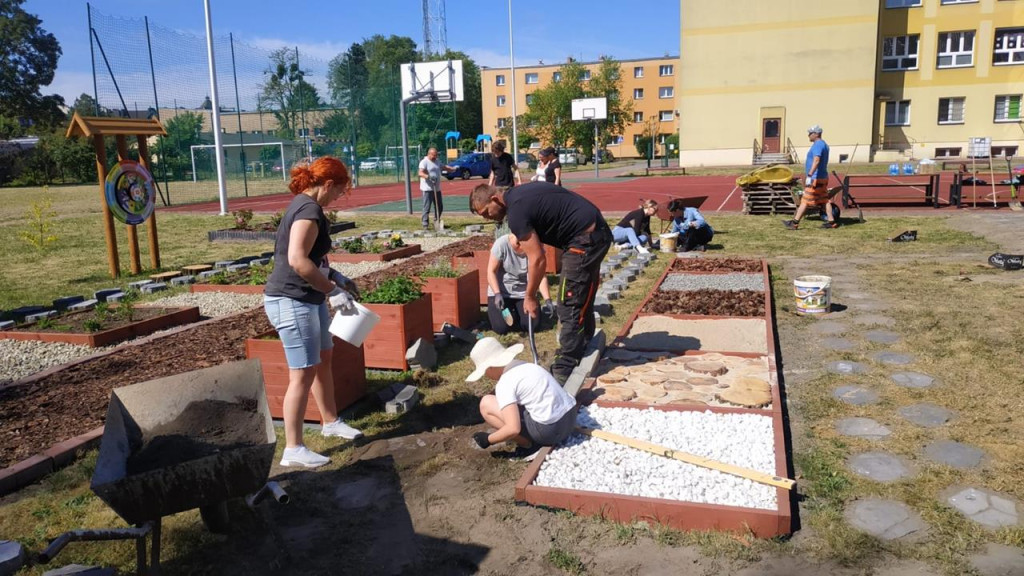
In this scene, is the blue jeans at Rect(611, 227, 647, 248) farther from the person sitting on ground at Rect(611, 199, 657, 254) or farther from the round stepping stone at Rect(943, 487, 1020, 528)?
the round stepping stone at Rect(943, 487, 1020, 528)

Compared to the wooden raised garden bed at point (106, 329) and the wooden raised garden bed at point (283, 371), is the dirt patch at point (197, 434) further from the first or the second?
the wooden raised garden bed at point (106, 329)

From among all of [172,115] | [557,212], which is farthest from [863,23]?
[557,212]

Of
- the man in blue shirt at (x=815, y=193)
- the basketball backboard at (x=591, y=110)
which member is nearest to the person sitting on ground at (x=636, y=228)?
the man in blue shirt at (x=815, y=193)

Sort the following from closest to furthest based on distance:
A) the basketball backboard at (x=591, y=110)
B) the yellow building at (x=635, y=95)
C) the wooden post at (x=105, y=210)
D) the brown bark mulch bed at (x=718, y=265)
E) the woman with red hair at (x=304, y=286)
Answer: the woman with red hair at (x=304, y=286) < the brown bark mulch bed at (x=718, y=265) < the wooden post at (x=105, y=210) < the basketball backboard at (x=591, y=110) < the yellow building at (x=635, y=95)

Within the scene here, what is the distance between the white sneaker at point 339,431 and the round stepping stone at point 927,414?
360cm

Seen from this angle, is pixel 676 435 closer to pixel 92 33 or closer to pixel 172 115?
pixel 92 33

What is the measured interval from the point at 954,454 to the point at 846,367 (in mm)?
1747

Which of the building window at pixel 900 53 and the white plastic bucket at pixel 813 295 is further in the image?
the building window at pixel 900 53

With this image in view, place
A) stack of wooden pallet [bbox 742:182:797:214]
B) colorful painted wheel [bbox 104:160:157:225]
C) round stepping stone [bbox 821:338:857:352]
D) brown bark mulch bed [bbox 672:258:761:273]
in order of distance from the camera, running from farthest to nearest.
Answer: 1. stack of wooden pallet [bbox 742:182:797:214]
2. colorful painted wheel [bbox 104:160:157:225]
3. brown bark mulch bed [bbox 672:258:761:273]
4. round stepping stone [bbox 821:338:857:352]

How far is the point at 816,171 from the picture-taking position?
14.1 m

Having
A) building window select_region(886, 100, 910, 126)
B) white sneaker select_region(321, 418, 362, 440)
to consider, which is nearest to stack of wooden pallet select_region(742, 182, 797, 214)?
white sneaker select_region(321, 418, 362, 440)

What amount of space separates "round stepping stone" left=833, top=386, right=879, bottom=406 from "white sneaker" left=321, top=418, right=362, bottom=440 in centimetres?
339

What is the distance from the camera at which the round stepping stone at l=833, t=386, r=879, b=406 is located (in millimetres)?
5109

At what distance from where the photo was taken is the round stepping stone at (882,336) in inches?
257
